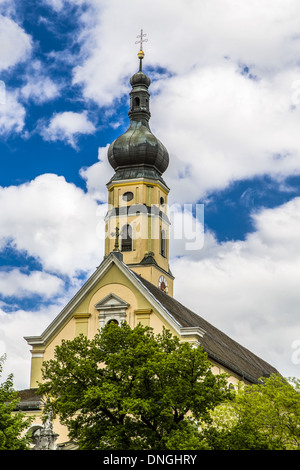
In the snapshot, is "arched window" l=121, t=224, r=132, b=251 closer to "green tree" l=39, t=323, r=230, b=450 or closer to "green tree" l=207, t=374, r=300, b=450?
"green tree" l=207, t=374, r=300, b=450

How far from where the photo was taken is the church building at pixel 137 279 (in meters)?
54.6

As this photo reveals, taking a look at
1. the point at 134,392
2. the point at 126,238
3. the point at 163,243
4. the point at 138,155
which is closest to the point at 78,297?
the point at 126,238

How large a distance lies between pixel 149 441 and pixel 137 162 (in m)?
42.8

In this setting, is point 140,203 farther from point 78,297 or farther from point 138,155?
point 78,297

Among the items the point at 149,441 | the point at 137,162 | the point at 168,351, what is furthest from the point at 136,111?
the point at 149,441

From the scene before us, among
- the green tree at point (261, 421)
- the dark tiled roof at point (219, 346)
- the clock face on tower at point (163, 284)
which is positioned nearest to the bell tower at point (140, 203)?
the clock face on tower at point (163, 284)

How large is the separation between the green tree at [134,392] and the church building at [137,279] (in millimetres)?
8716

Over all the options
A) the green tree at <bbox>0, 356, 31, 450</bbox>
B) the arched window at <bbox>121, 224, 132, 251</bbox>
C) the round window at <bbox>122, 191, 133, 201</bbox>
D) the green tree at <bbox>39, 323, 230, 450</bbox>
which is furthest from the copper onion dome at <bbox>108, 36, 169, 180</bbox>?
the green tree at <bbox>0, 356, 31, 450</bbox>

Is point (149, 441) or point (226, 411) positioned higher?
point (226, 411)

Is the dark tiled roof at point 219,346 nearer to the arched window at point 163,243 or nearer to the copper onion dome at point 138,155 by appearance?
the arched window at point 163,243

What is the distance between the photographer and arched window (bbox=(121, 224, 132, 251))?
71.9 m

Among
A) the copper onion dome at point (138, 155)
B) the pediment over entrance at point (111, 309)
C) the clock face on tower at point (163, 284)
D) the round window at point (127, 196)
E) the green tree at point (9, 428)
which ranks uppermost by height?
the copper onion dome at point (138, 155)
